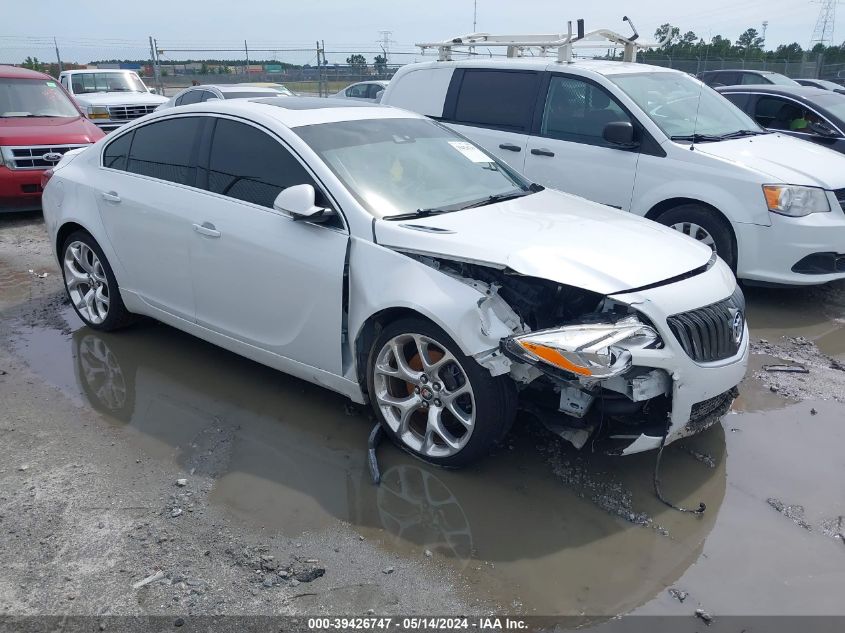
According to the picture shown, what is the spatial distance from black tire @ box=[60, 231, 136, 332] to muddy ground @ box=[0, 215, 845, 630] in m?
0.66

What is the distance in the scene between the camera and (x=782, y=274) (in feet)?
19.4

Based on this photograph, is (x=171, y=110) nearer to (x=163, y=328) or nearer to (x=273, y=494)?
(x=163, y=328)

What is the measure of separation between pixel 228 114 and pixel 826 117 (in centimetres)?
836

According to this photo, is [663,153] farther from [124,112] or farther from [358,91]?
[358,91]

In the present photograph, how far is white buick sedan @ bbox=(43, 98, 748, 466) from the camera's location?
3.33 m

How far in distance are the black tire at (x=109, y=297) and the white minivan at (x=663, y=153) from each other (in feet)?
12.4

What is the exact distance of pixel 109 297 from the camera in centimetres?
533

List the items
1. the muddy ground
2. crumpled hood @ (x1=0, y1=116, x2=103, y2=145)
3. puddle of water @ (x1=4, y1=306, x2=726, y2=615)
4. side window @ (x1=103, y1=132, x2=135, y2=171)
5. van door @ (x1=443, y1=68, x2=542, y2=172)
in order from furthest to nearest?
crumpled hood @ (x1=0, y1=116, x2=103, y2=145) < van door @ (x1=443, y1=68, x2=542, y2=172) < side window @ (x1=103, y1=132, x2=135, y2=171) < puddle of water @ (x1=4, y1=306, x2=726, y2=615) < the muddy ground

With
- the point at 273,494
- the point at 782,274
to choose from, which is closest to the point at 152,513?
the point at 273,494

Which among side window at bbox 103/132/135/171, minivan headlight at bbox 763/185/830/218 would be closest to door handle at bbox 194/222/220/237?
side window at bbox 103/132/135/171

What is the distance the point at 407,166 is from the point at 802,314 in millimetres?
3868

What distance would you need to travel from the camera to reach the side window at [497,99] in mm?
7078

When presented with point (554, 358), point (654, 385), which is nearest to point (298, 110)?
point (554, 358)

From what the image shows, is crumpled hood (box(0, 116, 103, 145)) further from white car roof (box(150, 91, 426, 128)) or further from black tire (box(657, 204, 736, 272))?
black tire (box(657, 204, 736, 272))
